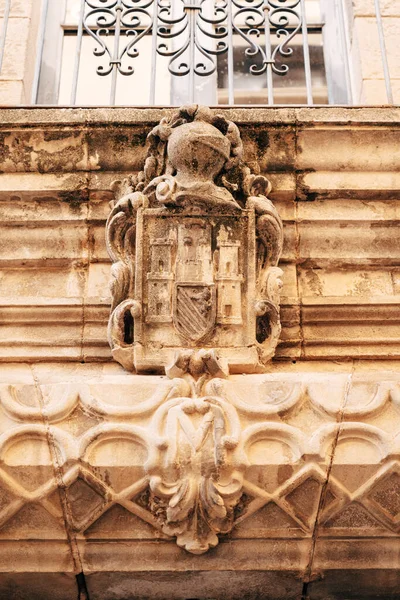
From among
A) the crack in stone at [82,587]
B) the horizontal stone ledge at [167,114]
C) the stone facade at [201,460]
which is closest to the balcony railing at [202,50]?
the horizontal stone ledge at [167,114]

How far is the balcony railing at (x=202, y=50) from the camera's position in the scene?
367 centimetres

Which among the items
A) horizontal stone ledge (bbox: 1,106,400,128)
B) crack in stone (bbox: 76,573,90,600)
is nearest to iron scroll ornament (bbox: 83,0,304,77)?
horizontal stone ledge (bbox: 1,106,400,128)

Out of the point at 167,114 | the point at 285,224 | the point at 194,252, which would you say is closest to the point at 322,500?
the point at 194,252

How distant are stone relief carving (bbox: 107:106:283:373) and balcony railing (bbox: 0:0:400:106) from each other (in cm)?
82

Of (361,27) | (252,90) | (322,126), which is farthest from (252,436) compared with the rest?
(252,90)

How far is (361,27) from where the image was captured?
12.6 feet

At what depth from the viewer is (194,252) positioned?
8.87 feet

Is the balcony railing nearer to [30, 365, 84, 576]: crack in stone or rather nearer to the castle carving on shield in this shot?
the castle carving on shield

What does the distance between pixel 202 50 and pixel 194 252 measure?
3.91 feet

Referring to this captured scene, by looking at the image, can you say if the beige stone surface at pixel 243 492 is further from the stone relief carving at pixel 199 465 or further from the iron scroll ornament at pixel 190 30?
the iron scroll ornament at pixel 190 30

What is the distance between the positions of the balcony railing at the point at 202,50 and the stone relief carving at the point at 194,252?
0.82 metres

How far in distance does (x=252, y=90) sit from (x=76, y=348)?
216cm

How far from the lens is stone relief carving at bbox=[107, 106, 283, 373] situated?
2.62 m

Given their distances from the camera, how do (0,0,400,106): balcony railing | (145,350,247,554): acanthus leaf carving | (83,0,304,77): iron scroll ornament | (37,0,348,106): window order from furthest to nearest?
1. (37,0,348,106): window
2. (0,0,400,106): balcony railing
3. (83,0,304,77): iron scroll ornament
4. (145,350,247,554): acanthus leaf carving
